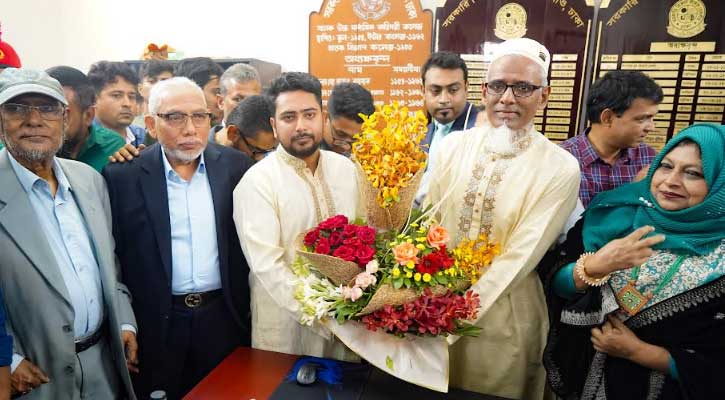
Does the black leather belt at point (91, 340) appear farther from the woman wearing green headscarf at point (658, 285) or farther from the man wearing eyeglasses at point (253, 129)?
the woman wearing green headscarf at point (658, 285)

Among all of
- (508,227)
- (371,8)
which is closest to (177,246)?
(508,227)

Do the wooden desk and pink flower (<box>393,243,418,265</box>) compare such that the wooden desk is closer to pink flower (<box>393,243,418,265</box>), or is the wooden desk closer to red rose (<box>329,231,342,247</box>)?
red rose (<box>329,231,342,247</box>)

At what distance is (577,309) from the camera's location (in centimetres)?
162

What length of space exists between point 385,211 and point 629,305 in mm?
932

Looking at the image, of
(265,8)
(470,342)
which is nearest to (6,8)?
(265,8)

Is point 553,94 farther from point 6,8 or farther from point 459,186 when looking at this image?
point 6,8

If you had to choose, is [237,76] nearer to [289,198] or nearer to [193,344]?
[289,198]

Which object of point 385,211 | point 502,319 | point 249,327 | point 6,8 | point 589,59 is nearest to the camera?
point 385,211

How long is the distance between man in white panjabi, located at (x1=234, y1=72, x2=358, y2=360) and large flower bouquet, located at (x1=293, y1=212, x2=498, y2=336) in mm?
456

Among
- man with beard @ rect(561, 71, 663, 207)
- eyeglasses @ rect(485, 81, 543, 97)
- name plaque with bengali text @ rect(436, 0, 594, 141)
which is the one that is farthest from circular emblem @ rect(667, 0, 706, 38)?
eyeglasses @ rect(485, 81, 543, 97)

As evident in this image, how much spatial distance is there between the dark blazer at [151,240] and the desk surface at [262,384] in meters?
0.48

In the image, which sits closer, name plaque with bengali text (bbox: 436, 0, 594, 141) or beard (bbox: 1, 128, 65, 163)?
beard (bbox: 1, 128, 65, 163)

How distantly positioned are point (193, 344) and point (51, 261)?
69cm

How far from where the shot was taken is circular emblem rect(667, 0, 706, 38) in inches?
129
